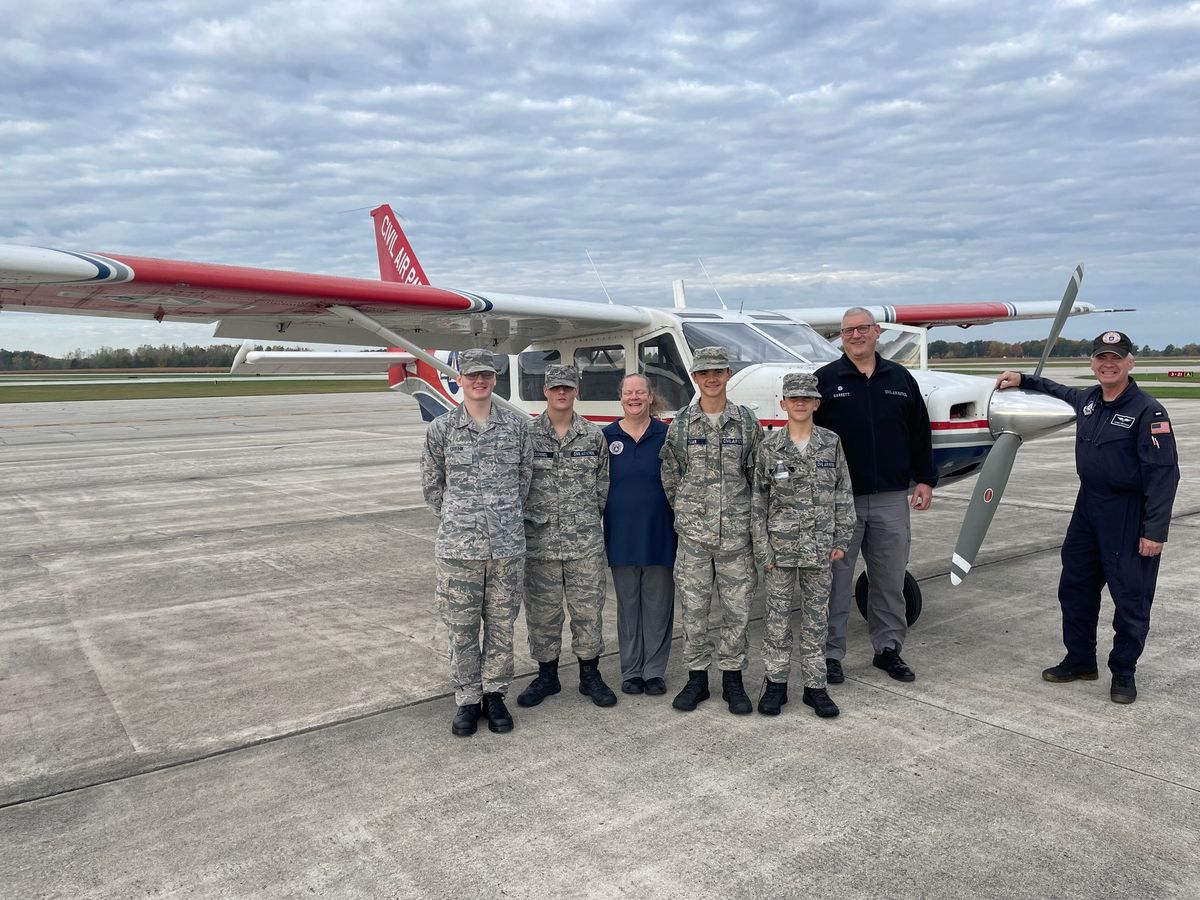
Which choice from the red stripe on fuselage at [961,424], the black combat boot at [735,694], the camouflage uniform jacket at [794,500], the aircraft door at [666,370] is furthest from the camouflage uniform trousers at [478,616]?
the aircraft door at [666,370]

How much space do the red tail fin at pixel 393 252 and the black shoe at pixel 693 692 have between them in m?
7.90

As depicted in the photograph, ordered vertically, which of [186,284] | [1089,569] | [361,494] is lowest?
[361,494]

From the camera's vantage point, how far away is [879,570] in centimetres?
460

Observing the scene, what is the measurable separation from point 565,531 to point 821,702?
4.68 feet

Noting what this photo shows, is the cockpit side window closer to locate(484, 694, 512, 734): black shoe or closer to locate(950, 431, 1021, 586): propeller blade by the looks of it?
locate(950, 431, 1021, 586): propeller blade

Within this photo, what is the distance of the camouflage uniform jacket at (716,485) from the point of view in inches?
157

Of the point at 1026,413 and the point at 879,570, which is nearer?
the point at 879,570

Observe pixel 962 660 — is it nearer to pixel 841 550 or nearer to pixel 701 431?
pixel 841 550

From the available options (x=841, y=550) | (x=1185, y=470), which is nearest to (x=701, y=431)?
(x=841, y=550)

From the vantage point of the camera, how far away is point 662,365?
22.9 ft

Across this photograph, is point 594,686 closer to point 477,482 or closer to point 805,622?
point 805,622

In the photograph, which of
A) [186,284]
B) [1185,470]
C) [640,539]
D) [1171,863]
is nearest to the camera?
[1171,863]

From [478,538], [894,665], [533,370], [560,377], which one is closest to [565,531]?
[478,538]

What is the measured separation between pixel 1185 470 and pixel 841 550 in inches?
442
